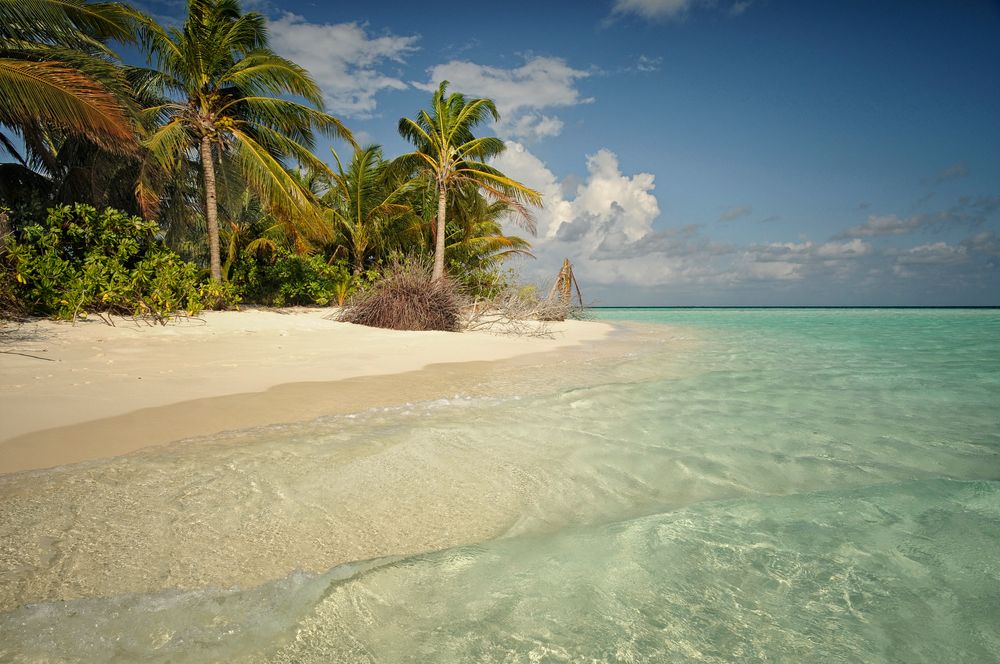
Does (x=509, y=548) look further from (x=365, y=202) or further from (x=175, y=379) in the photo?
(x=365, y=202)

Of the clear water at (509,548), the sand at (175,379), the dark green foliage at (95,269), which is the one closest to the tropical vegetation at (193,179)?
the dark green foliage at (95,269)

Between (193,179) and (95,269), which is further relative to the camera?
(193,179)

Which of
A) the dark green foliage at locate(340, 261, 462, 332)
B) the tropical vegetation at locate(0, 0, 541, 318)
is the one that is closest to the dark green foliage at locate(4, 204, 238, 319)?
the tropical vegetation at locate(0, 0, 541, 318)

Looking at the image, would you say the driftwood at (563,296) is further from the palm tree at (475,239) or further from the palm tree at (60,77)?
the palm tree at (60,77)

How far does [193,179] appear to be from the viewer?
14.7 meters

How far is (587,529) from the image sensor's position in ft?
5.95

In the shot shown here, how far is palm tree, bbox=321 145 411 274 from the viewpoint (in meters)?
17.0

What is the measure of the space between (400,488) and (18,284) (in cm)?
906

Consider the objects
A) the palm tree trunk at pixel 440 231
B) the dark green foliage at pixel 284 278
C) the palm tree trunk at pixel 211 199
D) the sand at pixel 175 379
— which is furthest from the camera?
the palm tree trunk at pixel 440 231

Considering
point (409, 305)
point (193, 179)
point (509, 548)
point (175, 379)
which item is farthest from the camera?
point (193, 179)

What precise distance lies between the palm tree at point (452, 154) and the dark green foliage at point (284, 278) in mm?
3721

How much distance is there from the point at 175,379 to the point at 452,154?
43.7 ft

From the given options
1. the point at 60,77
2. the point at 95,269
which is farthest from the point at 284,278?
the point at 60,77

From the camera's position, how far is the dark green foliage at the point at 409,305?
10.5 m
